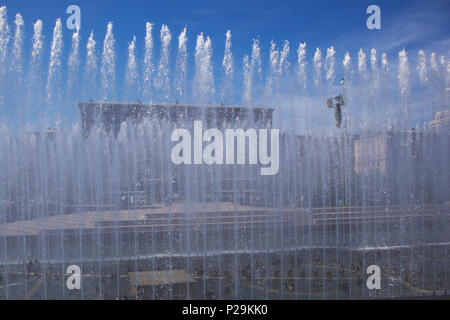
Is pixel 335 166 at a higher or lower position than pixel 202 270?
higher

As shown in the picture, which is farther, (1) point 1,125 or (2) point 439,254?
(1) point 1,125

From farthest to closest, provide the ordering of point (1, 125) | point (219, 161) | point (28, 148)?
point (219, 161) < point (28, 148) < point (1, 125)

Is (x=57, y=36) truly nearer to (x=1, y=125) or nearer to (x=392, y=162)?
(x=1, y=125)

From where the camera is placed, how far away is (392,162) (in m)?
24.0

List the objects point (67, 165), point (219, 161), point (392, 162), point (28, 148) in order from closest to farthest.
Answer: point (28, 148)
point (67, 165)
point (219, 161)
point (392, 162)

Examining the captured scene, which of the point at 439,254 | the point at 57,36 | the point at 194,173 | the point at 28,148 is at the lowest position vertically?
the point at 439,254

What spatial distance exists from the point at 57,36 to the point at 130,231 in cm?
652

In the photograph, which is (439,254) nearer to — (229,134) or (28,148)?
(229,134)

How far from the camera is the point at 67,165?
18.8m
